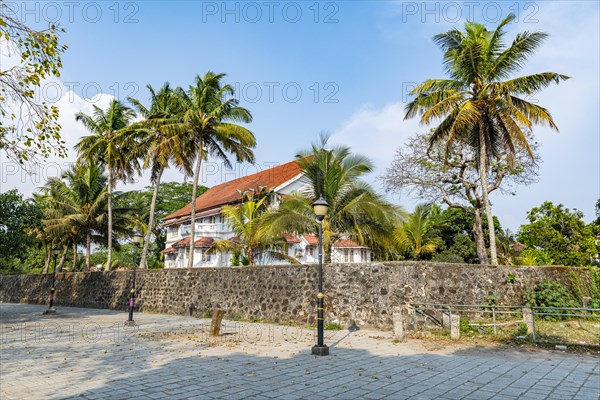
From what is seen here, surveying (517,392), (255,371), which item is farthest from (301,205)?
(517,392)

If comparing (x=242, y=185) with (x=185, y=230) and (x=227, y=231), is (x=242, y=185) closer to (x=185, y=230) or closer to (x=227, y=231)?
(x=227, y=231)

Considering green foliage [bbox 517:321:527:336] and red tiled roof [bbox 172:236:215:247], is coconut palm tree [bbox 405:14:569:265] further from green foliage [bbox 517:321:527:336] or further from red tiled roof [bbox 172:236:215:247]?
red tiled roof [bbox 172:236:215:247]

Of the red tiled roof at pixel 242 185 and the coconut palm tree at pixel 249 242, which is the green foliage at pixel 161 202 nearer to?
the red tiled roof at pixel 242 185

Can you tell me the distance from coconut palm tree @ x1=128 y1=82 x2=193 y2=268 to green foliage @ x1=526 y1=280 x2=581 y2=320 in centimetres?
1923

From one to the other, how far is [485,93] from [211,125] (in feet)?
48.1

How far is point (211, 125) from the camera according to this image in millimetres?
23781

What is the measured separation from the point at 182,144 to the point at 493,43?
56.1 feet

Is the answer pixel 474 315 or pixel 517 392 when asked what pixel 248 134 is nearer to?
pixel 474 315

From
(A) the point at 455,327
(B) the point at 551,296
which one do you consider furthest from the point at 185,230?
(B) the point at 551,296

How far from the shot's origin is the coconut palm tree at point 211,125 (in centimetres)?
2353

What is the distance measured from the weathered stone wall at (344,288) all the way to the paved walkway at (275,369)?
5.85 ft

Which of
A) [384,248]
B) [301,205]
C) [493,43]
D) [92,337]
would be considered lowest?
[92,337]

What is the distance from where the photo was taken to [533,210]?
111 ft

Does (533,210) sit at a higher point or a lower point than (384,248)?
higher
